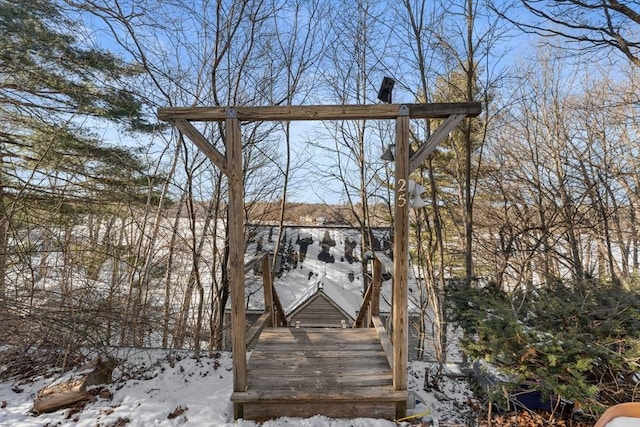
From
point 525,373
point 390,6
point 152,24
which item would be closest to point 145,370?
point 525,373

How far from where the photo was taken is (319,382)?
272cm

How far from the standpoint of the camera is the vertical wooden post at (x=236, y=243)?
2.45 meters

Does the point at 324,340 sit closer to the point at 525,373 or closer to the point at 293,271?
the point at 525,373

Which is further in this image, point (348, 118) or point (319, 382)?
point (319, 382)

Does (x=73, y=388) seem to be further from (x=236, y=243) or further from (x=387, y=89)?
(x=387, y=89)

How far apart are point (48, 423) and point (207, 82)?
14.7ft

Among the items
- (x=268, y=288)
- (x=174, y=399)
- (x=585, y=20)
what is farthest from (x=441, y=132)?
(x=585, y=20)

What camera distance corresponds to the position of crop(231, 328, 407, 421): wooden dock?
8.29 ft

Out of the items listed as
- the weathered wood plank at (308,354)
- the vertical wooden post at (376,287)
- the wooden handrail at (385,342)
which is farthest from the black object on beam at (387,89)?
the weathered wood plank at (308,354)

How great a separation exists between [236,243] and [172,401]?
1534 mm

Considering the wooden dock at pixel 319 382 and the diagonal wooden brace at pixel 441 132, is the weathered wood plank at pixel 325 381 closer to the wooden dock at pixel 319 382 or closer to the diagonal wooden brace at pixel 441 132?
the wooden dock at pixel 319 382

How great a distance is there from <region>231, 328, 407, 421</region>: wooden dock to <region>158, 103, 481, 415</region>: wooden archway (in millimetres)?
155

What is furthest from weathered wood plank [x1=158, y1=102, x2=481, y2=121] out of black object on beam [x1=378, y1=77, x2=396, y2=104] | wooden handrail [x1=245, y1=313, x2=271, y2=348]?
wooden handrail [x1=245, y1=313, x2=271, y2=348]

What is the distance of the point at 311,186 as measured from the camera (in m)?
8.06
